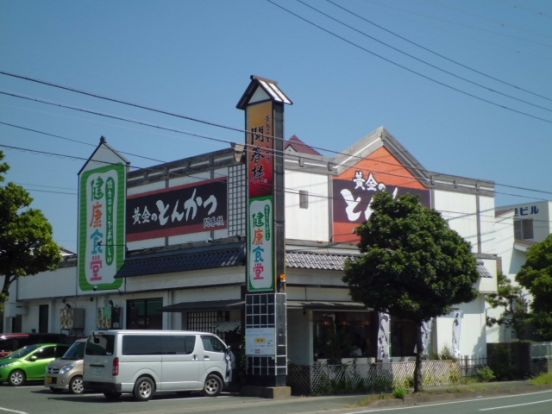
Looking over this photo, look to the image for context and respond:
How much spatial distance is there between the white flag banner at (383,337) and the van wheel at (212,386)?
6852 millimetres

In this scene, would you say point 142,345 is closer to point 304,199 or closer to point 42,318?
point 304,199

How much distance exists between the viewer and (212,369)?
941 inches

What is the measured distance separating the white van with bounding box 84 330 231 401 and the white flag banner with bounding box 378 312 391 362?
22.2ft

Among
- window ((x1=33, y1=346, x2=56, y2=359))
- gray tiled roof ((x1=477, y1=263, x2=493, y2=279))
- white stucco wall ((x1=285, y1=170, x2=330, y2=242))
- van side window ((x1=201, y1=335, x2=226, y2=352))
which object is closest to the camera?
van side window ((x1=201, y1=335, x2=226, y2=352))

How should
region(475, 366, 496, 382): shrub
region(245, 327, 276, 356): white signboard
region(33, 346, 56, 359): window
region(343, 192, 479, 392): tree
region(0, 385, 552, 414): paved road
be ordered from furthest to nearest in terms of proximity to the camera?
region(475, 366, 496, 382): shrub < region(33, 346, 56, 359): window < region(245, 327, 276, 356): white signboard < region(343, 192, 479, 392): tree < region(0, 385, 552, 414): paved road

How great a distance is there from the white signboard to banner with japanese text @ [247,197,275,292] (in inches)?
52.5

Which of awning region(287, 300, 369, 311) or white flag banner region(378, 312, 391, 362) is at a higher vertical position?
awning region(287, 300, 369, 311)

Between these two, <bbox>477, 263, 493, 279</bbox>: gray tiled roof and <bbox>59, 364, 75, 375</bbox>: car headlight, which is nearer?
<bbox>59, 364, 75, 375</bbox>: car headlight

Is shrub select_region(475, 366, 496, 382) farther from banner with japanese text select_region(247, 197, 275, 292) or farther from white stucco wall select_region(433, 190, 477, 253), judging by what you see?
banner with japanese text select_region(247, 197, 275, 292)

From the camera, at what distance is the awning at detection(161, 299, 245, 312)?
25516 millimetres

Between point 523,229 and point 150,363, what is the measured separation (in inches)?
1381

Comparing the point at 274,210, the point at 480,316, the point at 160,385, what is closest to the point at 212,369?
the point at 160,385

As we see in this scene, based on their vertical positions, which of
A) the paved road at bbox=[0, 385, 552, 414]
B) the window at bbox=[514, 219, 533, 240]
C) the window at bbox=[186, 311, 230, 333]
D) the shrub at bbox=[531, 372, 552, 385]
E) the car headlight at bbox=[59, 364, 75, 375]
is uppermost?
the window at bbox=[514, 219, 533, 240]

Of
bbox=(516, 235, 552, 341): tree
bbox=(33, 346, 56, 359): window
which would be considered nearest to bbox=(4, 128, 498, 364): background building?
bbox=(516, 235, 552, 341): tree
